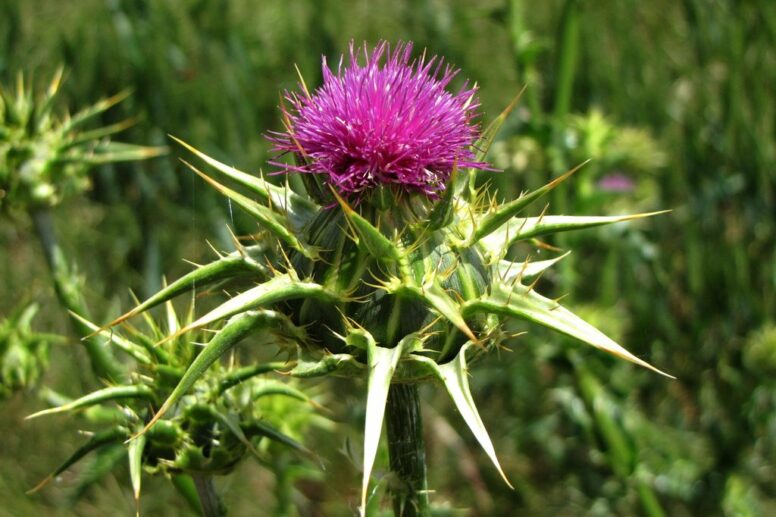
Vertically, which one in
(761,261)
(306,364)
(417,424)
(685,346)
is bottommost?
(685,346)

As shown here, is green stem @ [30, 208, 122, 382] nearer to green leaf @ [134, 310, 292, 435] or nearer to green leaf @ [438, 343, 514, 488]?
green leaf @ [134, 310, 292, 435]

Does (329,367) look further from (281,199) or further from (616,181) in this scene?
(616,181)

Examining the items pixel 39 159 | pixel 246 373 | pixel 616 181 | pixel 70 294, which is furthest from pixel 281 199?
pixel 616 181

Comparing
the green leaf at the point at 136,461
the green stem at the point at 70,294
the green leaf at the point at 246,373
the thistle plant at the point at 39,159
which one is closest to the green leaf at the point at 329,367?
the green leaf at the point at 246,373

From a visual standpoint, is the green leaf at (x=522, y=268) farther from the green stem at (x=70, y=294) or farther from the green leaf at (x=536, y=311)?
the green stem at (x=70, y=294)

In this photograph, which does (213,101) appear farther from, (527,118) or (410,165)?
(410,165)

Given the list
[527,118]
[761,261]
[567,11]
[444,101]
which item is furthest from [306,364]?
[761,261]

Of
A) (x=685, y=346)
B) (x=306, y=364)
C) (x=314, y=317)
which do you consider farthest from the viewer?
(x=685, y=346)
